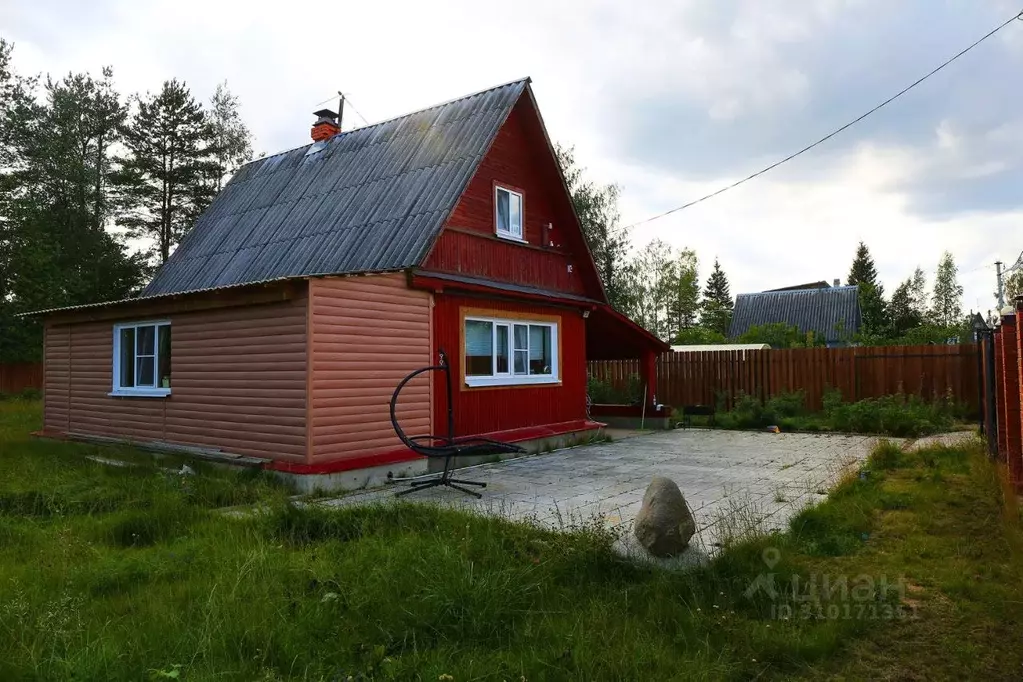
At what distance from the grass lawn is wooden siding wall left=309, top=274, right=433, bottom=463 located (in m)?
2.29

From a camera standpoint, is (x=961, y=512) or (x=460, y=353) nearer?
(x=961, y=512)

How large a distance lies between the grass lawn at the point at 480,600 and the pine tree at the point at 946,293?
54.3 meters

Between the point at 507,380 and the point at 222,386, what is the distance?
460 cm

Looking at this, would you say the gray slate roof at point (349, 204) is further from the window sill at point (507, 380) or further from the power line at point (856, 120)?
the power line at point (856, 120)

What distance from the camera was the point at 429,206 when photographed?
420 inches

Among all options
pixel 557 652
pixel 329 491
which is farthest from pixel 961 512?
pixel 329 491

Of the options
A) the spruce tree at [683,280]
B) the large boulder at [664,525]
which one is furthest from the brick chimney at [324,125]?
the spruce tree at [683,280]

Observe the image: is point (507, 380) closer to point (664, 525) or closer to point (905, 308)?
point (664, 525)

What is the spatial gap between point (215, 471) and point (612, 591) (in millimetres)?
6190

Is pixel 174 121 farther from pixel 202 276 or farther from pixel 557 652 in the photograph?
pixel 557 652

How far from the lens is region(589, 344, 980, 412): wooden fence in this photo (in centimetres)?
1531

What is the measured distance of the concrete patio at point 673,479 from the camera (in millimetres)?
6133

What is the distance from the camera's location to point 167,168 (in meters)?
29.2

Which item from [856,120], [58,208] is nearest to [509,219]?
[856,120]
